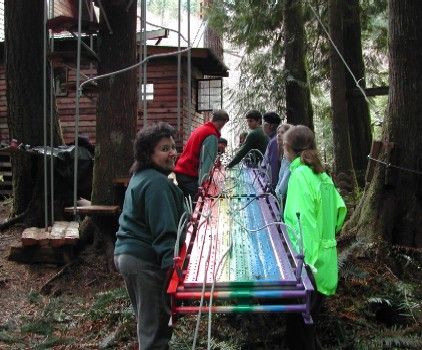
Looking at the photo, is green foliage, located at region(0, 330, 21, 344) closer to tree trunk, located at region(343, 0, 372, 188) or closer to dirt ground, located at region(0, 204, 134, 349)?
dirt ground, located at region(0, 204, 134, 349)

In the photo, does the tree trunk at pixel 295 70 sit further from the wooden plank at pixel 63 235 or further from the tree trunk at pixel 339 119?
the wooden plank at pixel 63 235

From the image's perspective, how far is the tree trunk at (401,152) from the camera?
588 centimetres

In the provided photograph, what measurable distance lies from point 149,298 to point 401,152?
379cm

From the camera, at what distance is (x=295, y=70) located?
1210 centimetres

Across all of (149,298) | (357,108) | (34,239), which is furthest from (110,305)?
(357,108)

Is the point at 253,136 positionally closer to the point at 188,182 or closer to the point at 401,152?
the point at 188,182

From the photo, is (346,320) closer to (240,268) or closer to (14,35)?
(240,268)

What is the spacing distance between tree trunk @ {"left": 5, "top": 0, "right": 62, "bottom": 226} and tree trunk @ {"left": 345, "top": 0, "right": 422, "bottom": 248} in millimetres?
5307

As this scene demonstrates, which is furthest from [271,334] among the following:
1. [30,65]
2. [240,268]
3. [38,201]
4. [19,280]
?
[30,65]

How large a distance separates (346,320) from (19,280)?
4.44 meters

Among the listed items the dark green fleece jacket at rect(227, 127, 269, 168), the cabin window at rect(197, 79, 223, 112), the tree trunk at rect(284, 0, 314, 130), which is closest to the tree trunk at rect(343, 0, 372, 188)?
→ the tree trunk at rect(284, 0, 314, 130)

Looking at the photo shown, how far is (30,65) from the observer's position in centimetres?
Result: 904

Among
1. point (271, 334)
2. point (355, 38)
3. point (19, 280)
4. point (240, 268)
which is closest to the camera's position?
point (240, 268)

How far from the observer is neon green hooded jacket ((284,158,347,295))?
3.50 meters
